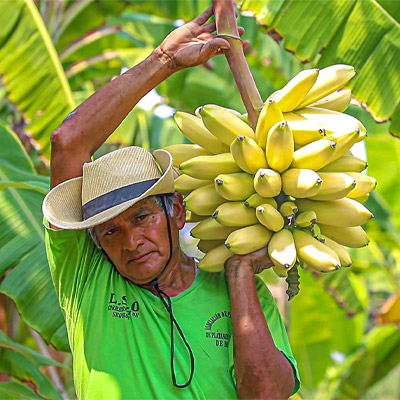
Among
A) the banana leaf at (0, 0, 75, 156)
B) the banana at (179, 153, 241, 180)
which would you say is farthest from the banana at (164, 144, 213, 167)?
the banana leaf at (0, 0, 75, 156)

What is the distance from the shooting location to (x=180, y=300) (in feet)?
6.05

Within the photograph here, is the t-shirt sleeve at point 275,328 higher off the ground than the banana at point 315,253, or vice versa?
the banana at point 315,253

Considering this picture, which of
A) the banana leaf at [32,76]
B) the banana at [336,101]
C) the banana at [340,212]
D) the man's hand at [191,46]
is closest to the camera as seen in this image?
the banana at [340,212]

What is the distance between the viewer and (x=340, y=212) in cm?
172

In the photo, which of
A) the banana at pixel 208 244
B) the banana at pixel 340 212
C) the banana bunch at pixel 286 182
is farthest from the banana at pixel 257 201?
the banana at pixel 208 244

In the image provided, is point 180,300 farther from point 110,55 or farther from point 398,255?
point 398,255

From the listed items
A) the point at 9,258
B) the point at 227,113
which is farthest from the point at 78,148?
the point at 9,258

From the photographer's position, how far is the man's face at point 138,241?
5.90 ft

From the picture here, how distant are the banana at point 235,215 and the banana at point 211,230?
9 centimetres

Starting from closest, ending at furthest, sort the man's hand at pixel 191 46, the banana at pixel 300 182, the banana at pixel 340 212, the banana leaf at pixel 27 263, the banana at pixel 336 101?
the banana at pixel 300 182
the banana at pixel 340 212
the man's hand at pixel 191 46
the banana at pixel 336 101
the banana leaf at pixel 27 263

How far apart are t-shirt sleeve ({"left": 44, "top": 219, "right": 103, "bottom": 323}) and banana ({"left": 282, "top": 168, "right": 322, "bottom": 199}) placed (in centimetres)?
62

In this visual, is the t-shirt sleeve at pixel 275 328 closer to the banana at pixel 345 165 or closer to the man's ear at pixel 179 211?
the man's ear at pixel 179 211

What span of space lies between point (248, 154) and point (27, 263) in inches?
56.3

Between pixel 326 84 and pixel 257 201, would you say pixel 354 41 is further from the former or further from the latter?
pixel 257 201
